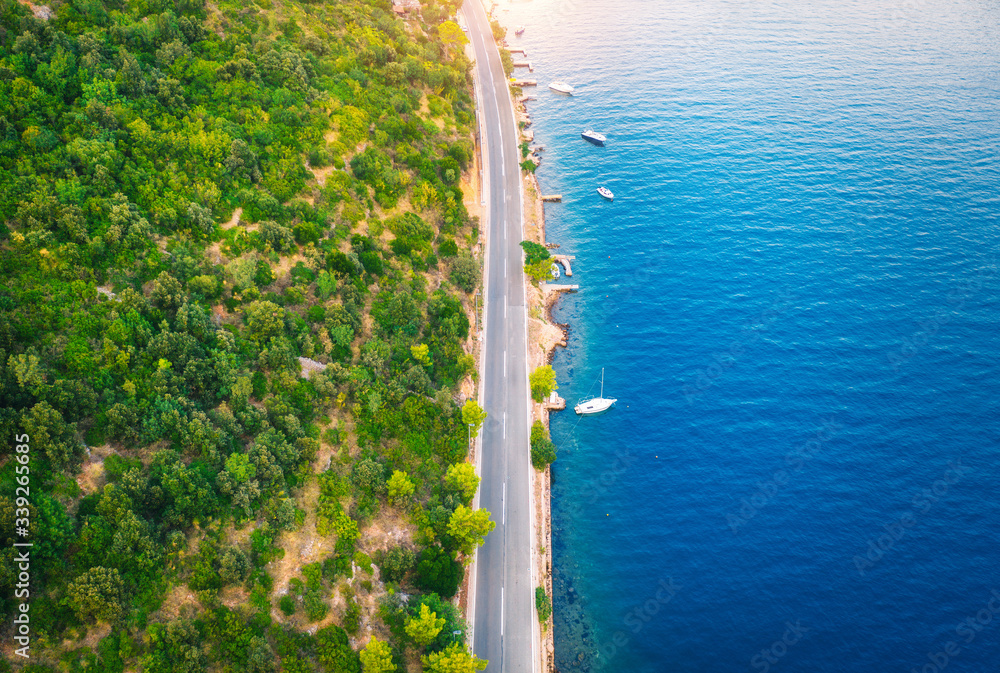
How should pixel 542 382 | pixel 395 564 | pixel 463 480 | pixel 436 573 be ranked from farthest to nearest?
1. pixel 542 382
2. pixel 463 480
3. pixel 436 573
4. pixel 395 564

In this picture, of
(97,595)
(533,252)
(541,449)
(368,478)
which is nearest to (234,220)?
(368,478)

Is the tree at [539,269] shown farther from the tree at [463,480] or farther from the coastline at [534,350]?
the tree at [463,480]

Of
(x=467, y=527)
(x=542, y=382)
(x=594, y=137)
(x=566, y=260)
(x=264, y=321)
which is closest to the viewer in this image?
(x=467, y=527)

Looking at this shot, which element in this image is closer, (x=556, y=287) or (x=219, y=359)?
(x=219, y=359)

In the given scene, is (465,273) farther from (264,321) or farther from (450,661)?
(450,661)

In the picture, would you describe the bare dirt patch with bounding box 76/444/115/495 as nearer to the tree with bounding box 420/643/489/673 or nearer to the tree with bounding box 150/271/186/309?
the tree with bounding box 150/271/186/309

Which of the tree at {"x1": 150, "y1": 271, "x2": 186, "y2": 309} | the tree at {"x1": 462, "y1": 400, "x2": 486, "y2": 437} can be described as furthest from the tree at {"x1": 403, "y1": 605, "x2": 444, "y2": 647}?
the tree at {"x1": 150, "y1": 271, "x2": 186, "y2": 309}
